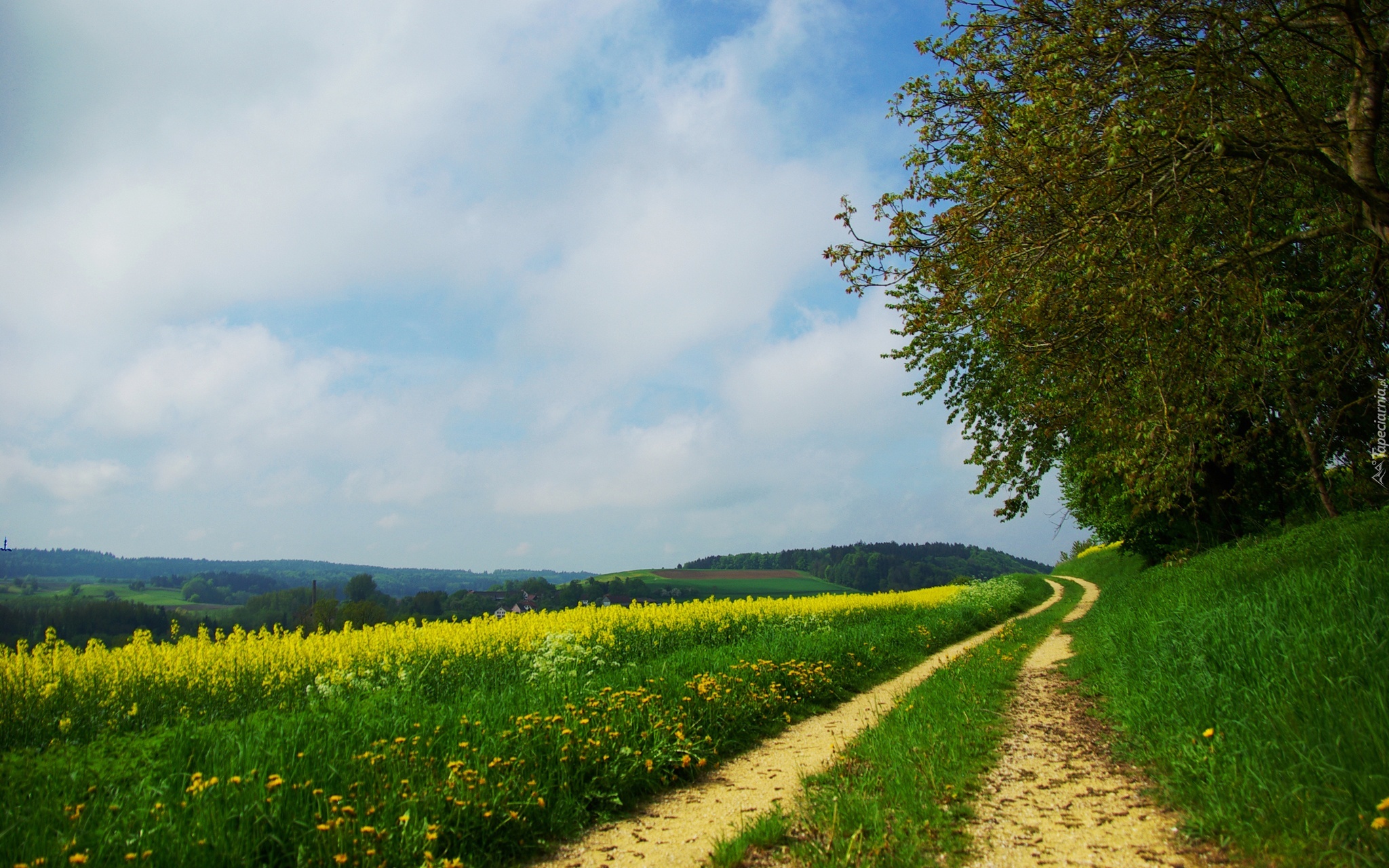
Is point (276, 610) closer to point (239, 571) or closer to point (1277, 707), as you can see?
point (1277, 707)

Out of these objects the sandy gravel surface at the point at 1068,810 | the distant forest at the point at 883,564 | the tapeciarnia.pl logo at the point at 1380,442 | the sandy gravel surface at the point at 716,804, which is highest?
the tapeciarnia.pl logo at the point at 1380,442

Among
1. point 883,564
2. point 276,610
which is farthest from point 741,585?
point 276,610

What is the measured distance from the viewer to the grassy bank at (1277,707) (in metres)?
3.43

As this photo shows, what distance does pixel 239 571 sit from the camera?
8131cm

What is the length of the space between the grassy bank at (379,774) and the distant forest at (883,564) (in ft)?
233

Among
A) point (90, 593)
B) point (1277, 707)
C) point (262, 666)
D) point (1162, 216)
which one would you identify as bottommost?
point (90, 593)

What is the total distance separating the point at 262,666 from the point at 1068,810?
30.7ft

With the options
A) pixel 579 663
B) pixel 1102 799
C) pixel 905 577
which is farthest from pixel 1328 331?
pixel 905 577

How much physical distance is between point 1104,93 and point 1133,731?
229 inches

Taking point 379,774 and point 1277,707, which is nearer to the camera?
point 1277,707

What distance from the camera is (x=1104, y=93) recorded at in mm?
6086

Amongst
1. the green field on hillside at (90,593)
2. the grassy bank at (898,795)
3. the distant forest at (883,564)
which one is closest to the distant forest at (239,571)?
the green field on hillside at (90,593)

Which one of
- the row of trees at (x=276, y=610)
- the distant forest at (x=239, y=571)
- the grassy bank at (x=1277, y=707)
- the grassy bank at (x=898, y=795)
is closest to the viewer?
the grassy bank at (x=1277, y=707)

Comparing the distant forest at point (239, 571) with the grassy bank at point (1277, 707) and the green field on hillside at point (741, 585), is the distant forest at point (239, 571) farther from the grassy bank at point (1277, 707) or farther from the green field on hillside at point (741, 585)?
the grassy bank at point (1277, 707)
